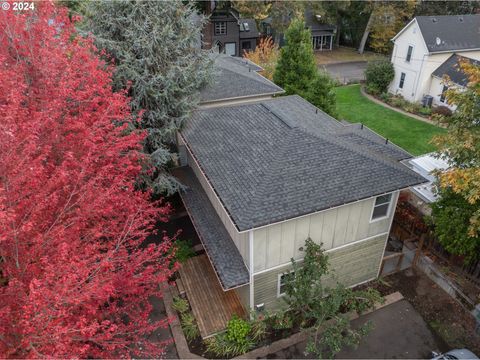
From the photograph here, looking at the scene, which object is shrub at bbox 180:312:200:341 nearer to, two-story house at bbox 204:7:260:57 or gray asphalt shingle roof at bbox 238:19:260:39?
two-story house at bbox 204:7:260:57

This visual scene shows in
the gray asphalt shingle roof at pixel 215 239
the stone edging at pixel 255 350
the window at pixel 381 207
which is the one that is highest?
the window at pixel 381 207

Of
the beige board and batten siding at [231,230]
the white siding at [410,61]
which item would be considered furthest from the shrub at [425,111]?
the beige board and batten siding at [231,230]

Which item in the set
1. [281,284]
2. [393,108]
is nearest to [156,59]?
[281,284]

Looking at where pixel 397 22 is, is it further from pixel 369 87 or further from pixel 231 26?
pixel 231 26

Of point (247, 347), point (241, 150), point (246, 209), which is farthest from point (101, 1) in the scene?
point (247, 347)

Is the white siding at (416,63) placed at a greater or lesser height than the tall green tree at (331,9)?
lesser

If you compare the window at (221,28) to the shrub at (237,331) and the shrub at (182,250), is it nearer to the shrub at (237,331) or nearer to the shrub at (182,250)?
the shrub at (182,250)

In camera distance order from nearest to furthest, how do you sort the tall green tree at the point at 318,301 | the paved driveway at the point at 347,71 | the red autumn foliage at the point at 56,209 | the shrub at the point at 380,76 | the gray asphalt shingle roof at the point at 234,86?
the red autumn foliage at the point at 56,209 < the tall green tree at the point at 318,301 < the gray asphalt shingle roof at the point at 234,86 < the shrub at the point at 380,76 < the paved driveway at the point at 347,71

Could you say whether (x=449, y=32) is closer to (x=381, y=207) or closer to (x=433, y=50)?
(x=433, y=50)
